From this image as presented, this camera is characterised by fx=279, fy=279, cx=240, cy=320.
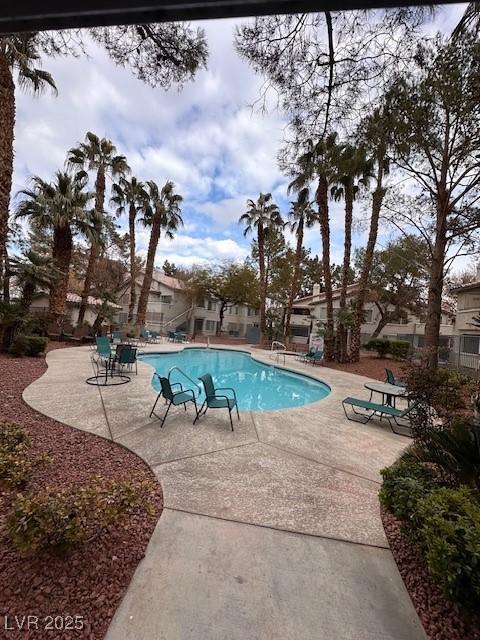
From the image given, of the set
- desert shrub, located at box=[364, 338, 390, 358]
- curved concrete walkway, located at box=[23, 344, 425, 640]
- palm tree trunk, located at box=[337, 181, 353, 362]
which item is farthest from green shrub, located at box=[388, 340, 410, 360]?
curved concrete walkway, located at box=[23, 344, 425, 640]

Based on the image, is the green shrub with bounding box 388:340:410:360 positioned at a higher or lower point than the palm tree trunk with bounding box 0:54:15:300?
lower

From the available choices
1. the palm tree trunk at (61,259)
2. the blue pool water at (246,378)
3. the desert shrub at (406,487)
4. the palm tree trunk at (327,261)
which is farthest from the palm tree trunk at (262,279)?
the desert shrub at (406,487)

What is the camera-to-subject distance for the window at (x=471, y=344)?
46.5 feet

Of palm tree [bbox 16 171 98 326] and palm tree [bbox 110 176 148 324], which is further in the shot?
palm tree [bbox 110 176 148 324]

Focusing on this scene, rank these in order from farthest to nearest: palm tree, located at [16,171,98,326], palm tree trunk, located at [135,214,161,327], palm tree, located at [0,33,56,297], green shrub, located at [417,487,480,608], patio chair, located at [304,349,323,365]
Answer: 1. palm tree trunk, located at [135,214,161,327]
2. patio chair, located at [304,349,323,365]
3. palm tree, located at [16,171,98,326]
4. palm tree, located at [0,33,56,297]
5. green shrub, located at [417,487,480,608]

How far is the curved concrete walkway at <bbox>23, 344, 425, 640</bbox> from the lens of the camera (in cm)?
183

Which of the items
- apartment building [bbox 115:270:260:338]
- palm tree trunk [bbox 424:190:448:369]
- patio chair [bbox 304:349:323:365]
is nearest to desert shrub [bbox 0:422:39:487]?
palm tree trunk [bbox 424:190:448:369]

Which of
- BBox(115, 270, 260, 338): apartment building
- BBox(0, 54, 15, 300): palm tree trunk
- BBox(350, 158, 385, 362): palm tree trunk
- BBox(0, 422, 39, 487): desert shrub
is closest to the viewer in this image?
BBox(0, 422, 39, 487): desert shrub

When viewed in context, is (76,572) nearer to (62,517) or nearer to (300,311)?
(62,517)

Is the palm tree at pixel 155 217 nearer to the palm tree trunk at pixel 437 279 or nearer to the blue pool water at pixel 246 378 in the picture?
the blue pool water at pixel 246 378

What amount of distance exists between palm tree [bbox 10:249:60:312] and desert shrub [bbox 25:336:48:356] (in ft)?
4.24

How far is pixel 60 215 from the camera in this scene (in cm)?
1320

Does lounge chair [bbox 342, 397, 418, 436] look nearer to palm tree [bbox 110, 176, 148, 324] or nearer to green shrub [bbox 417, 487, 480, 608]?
green shrub [bbox 417, 487, 480, 608]

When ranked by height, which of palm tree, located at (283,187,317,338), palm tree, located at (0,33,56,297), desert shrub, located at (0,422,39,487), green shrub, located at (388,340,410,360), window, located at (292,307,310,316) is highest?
palm tree, located at (283,187,317,338)
